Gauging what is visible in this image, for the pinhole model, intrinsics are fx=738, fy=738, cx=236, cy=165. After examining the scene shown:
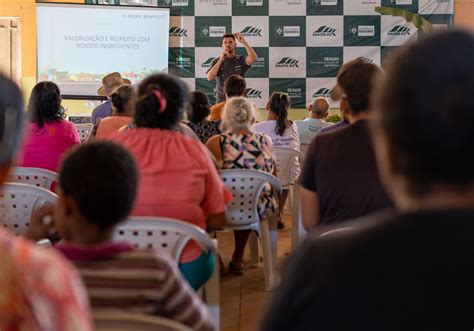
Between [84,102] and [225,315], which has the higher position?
[84,102]

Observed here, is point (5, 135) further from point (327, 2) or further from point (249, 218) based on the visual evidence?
point (327, 2)

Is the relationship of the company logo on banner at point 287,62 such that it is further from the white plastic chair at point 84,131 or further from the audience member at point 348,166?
the audience member at point 348,166

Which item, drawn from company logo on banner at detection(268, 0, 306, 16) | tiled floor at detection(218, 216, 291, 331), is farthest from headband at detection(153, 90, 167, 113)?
company logo on banner at detection(268, 0, 306, 16)

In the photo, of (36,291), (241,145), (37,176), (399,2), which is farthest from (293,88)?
(36,291)

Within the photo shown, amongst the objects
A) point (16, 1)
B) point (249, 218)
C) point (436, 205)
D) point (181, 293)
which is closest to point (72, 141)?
point (249, 218)

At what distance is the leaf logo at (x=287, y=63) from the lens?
315 inches

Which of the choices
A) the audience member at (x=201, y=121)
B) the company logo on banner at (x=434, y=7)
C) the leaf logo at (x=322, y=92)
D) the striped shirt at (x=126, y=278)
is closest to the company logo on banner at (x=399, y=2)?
the company logo on banner at (x=434, y=7)

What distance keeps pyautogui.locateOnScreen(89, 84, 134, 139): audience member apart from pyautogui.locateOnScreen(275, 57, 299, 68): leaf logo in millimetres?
3881

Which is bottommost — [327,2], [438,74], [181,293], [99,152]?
[181,293]

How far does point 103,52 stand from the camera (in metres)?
7.85

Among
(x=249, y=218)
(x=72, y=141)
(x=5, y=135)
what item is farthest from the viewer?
(x=72, y=141)

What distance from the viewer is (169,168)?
2.52m

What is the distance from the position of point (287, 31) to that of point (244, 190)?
186 inches

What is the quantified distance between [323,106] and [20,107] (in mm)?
4709
